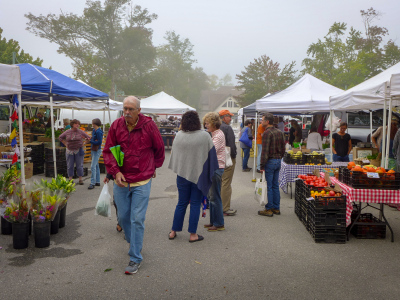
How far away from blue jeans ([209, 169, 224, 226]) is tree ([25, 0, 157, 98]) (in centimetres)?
3986

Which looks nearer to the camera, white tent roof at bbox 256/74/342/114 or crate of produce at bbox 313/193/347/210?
crate of produce at bbox 313/193/347/210

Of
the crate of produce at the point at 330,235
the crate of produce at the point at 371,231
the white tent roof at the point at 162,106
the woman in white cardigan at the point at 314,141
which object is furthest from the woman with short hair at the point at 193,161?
the white tent roof at the point at 162,106

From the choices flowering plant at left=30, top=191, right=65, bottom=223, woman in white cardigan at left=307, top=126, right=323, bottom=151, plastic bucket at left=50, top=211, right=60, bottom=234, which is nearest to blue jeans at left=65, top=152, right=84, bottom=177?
plastic bucket at left=50, top=211, right=60, bottom=234

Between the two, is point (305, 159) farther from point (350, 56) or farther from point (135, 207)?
point (350, 56)

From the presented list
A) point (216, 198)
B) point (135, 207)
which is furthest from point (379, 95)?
point (135, 207)

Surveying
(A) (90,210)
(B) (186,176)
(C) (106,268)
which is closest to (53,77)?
(A) (90,210)

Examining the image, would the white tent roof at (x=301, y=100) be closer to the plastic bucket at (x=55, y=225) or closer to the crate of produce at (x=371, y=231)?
the crate of produce at (x=371, y=231)

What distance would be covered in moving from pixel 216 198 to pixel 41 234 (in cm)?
265

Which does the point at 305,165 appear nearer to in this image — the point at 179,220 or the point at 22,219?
the point at 179,220

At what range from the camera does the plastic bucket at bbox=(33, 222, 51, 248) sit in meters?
5.02

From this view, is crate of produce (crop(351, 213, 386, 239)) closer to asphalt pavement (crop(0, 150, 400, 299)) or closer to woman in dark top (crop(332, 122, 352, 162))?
asphalt pavement (crop(0, 150, 400, 299))

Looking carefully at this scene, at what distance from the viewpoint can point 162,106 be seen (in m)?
20.2

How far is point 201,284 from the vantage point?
13.0 ft

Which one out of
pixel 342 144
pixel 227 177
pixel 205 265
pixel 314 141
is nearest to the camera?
pixel 205 265
